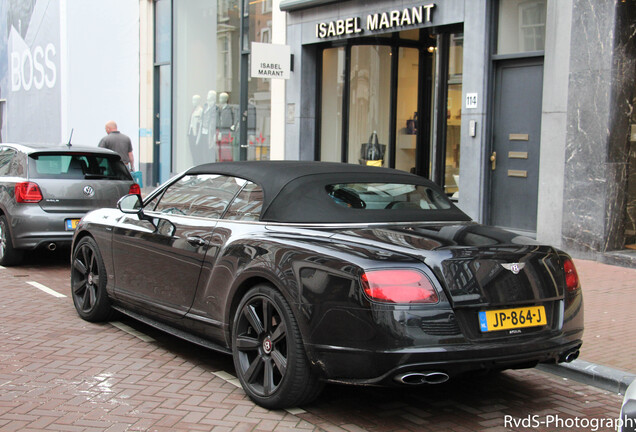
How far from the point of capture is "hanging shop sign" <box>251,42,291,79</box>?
14508mm

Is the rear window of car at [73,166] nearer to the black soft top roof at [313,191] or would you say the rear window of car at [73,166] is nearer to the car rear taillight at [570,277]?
the black soft top roof at [313,191]

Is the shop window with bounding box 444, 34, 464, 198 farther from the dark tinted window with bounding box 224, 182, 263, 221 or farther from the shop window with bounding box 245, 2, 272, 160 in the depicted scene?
the dark tinted window with bounding box 224, 182, 263, 221

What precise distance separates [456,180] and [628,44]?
385 cm

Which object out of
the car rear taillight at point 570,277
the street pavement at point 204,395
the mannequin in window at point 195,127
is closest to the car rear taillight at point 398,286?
the street pavement at point 204,395

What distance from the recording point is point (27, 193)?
375 inches

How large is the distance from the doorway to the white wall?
13.6 meters

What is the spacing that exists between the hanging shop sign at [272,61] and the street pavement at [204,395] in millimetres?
8712

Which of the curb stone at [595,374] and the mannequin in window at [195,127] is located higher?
the mannequin in window at [195,127]

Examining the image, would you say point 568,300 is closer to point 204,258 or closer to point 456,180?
point 204,258

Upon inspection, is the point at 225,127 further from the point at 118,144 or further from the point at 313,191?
the point at 313,191

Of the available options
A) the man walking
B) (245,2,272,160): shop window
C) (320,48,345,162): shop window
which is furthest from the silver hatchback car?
(245,2,272,160): shop window

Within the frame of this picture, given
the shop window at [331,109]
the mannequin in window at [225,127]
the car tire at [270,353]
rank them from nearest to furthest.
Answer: the car tire at [270,353] < the shop window at [331,109] < the mannequin in window at [225,127]

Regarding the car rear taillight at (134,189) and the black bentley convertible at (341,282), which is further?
the car rear taillight at (134,189)

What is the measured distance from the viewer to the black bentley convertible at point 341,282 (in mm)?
3975
